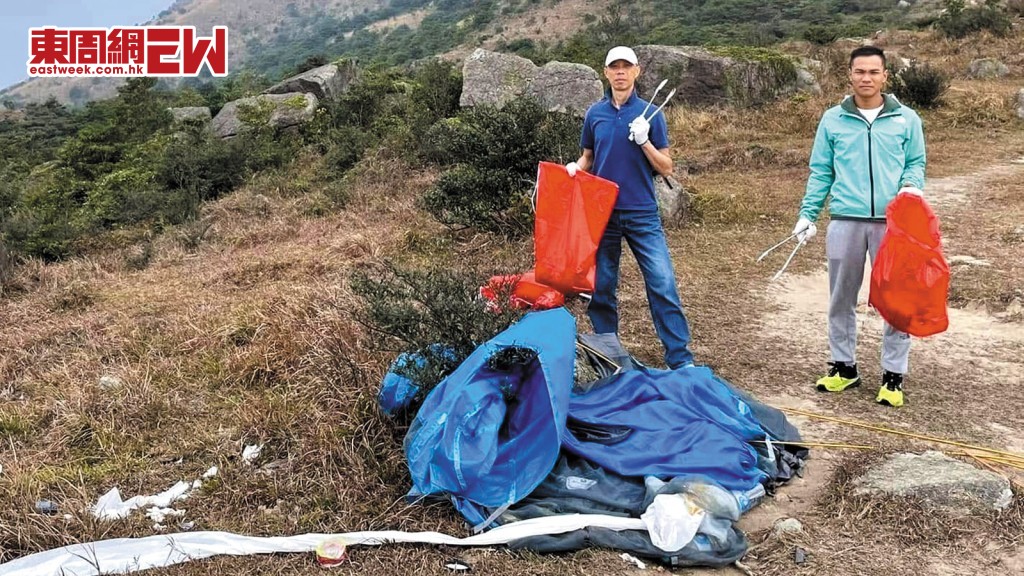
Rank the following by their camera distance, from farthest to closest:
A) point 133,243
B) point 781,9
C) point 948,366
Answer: point 781,9, point 133,243, point 948,366

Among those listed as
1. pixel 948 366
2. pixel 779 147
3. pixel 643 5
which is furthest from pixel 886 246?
pixel 643 5

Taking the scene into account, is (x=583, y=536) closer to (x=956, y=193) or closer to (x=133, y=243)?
(x=956, y=193)

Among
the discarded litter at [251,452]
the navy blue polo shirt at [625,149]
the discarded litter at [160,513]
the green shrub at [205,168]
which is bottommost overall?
the green shrub at [205,168]

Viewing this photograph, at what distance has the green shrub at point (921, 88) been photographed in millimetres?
10734

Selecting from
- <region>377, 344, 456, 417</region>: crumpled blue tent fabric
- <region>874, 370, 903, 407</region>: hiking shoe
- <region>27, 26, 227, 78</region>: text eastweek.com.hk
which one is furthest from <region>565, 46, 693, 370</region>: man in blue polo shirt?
<region>27, 26, 227, 78</region>: text eastweek.com.hk

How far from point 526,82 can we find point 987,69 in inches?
335

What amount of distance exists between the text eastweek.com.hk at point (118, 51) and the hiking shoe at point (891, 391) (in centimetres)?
1270

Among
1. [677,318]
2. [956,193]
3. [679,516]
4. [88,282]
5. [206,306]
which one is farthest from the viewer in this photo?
[956,193]

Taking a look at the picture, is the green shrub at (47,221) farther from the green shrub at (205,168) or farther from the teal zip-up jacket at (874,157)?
the teal zip-up jacket at (874,157)

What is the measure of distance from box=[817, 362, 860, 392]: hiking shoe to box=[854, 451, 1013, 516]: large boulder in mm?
857

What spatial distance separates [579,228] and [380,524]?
1.78 m

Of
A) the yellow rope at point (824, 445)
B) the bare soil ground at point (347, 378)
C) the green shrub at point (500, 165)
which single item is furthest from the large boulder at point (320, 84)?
the yellow rope at point (824, 445)

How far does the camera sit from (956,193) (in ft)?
24.5

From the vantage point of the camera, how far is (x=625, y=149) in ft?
11.6
